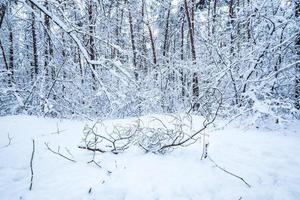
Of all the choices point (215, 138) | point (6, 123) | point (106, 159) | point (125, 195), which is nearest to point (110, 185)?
point (125, 195)

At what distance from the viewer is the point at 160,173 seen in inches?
104

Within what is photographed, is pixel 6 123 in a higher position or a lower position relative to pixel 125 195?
higher

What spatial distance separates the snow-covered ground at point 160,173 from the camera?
7.64 ft

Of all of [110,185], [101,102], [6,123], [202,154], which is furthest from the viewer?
[101,102]

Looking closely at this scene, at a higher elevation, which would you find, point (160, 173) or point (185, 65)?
point (185, 65)

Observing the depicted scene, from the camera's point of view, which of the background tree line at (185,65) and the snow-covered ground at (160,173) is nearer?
the snow-covered ground at (160,173)

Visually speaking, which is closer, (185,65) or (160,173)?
(160,173)

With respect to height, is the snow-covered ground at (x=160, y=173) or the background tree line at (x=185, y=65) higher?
the background tree line at (x=185, y=65)

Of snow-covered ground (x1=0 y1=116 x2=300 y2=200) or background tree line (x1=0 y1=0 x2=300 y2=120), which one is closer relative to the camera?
snow-covered ground (x1=0 y1=116 x2=300 y2=200)

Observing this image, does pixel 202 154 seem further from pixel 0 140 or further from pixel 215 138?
pixel 0 140

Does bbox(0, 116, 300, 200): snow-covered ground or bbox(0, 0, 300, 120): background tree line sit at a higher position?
bbox(0, 0, 300, 120): background tree line

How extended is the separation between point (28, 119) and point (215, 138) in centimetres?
393

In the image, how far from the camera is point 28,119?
5.36m

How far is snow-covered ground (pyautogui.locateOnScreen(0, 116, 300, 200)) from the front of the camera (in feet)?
7.64
